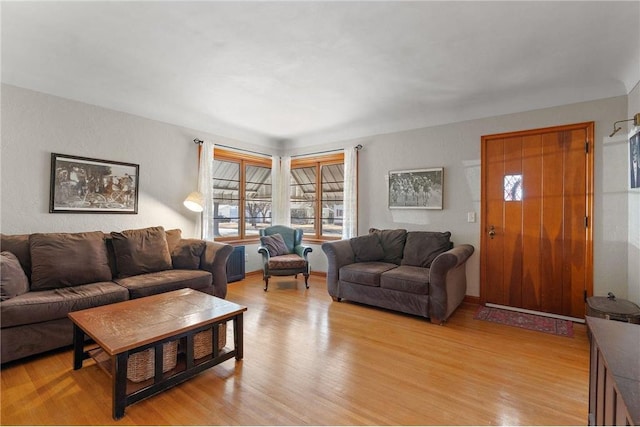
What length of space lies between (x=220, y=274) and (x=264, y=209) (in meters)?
2.15

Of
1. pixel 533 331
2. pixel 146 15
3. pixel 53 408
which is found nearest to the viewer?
pixel 53 408

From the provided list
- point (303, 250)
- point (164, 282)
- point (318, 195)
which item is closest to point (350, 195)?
point (318, 195)

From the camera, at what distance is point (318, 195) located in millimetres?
5445

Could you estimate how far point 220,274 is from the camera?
3637 millimetres

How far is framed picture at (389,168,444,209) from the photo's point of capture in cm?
407

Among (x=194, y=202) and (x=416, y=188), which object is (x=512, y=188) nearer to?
(x=416, y=188)

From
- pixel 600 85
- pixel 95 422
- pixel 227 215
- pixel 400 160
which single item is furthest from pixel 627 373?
pixel 227 215

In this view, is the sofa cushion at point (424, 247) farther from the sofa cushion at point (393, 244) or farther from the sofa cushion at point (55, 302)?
the sofa cushion at point (55, 302)

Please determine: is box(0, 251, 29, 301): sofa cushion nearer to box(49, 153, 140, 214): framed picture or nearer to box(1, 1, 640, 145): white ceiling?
box(49, 153, 140, 214): framed picture

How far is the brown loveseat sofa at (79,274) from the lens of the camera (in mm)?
2266

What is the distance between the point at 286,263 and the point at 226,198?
1627 mm

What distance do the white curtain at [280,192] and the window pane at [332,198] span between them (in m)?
0.71

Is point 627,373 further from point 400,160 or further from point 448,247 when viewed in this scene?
point 400,160

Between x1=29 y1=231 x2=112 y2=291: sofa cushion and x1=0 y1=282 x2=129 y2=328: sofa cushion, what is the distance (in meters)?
0.10
